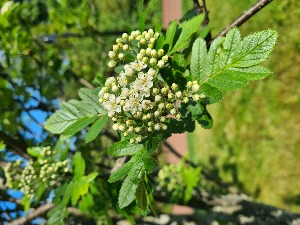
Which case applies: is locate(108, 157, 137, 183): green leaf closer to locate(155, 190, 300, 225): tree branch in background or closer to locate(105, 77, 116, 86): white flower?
locate(105, 77, 116, 86): white flower

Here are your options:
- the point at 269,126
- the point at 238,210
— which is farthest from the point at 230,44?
the point at 269,126

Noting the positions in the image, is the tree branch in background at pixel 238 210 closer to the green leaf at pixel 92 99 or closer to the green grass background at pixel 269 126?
the green leaf at pixel 92 99

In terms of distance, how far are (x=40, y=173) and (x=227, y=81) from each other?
1.37m

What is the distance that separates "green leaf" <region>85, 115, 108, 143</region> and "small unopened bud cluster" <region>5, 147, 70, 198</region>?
67 centimetres

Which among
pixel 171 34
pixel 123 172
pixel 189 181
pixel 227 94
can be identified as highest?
pixel 227 94

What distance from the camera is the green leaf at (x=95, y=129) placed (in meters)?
1.54

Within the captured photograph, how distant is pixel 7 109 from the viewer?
3109 millimetres

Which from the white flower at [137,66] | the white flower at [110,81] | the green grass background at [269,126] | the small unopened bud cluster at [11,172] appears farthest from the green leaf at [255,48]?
the green grass background at [269,126]

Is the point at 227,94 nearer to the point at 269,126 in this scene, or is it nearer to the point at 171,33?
the point at 269,126

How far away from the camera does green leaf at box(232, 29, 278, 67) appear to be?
1251 millimetres

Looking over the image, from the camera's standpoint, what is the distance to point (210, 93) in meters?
1.37

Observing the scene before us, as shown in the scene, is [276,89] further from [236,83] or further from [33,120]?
[236,83]

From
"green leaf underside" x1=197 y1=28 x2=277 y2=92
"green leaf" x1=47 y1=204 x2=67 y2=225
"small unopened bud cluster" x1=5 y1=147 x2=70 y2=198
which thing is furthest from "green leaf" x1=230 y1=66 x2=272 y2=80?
"green leaf" x1=47 y1=204 x2=67 y2=225

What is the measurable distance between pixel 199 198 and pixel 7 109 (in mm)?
2002
